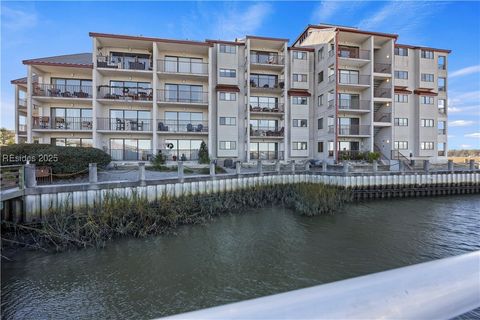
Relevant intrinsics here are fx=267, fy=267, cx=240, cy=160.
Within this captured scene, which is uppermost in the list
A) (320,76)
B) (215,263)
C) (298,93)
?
(320,76)

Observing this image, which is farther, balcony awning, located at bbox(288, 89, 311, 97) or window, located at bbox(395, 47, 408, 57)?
window, located at bbox(395, 47, 408, 57)

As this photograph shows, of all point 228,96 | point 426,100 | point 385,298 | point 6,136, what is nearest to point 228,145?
point 228,96

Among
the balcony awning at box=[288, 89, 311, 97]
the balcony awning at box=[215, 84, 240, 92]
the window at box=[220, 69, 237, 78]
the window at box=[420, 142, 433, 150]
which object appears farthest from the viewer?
the window at box=[420, 142, 433, 150]

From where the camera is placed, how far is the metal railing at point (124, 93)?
2558 cm

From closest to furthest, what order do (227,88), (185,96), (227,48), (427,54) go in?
1. (185,96)
2. (227,88)
3. (227,48)
4. (427,54)

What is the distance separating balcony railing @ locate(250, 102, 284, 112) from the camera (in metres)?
28.7

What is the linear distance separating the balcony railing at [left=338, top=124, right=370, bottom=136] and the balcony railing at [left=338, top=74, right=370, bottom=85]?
476 centimetres

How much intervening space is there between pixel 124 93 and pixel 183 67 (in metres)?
6.44

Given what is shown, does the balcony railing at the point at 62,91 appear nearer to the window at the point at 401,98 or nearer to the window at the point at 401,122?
the window at the point at 401,122

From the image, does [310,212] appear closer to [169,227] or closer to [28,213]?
[169,227]

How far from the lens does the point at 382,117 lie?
29844 millimetres

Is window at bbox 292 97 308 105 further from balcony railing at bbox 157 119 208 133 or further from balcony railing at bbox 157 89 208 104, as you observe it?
balcony railing at bbox 157 119 208 133

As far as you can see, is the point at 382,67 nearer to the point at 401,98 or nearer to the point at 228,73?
the point at 401,98

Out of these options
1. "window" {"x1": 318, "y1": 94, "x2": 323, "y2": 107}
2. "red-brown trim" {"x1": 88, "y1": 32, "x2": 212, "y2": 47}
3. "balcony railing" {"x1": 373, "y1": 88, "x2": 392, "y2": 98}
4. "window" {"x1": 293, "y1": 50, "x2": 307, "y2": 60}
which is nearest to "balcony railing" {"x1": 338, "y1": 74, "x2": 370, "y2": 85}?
"balcony railing" {"x1": 373, "y1": 88, "x2": 392, "y2": 98}
